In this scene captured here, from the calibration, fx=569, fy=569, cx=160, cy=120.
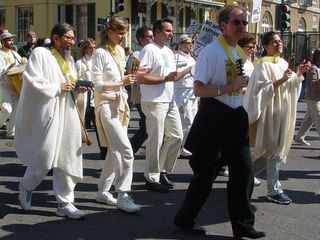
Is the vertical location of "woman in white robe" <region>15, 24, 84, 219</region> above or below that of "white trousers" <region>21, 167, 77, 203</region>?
above

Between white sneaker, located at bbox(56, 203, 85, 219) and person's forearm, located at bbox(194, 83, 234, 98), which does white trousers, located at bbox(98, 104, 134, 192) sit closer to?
white sneaker, located at bbox(56, 203, 85, 219)

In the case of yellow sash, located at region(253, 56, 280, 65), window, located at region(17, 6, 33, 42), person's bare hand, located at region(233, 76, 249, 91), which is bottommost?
person's bare hand, located at region(233, 76, 249, 91)

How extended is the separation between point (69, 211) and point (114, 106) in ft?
3.74

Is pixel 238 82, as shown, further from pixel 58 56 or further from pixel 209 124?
pixel 58 56

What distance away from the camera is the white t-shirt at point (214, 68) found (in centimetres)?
487

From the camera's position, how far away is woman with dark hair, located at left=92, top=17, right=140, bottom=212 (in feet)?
18.7

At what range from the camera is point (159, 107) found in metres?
6.49

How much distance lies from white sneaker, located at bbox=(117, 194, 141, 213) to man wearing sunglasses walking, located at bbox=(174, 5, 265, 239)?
918 millimetres

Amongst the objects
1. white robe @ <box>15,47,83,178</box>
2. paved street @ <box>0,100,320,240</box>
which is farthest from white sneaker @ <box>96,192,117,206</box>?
white robe @ <box>15,47,83,178</box>

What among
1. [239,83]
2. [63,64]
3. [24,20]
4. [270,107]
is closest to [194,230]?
[239,83]

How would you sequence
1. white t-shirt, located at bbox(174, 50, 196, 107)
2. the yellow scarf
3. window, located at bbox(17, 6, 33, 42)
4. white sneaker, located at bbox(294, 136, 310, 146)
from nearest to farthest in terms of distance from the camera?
the yellow scarf
white t-shirt, located at bbox(174, 50, 196, 107)
white sneaker, located at bbox(294, 136, 310, 146)
window, located at bbox(17, 6, 33, 42)

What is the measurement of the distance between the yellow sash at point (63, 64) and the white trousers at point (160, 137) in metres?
1.27

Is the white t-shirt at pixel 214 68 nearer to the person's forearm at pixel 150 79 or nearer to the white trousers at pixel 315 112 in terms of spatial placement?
the person's forearm at pixel 150 79

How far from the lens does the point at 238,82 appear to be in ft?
15.5
